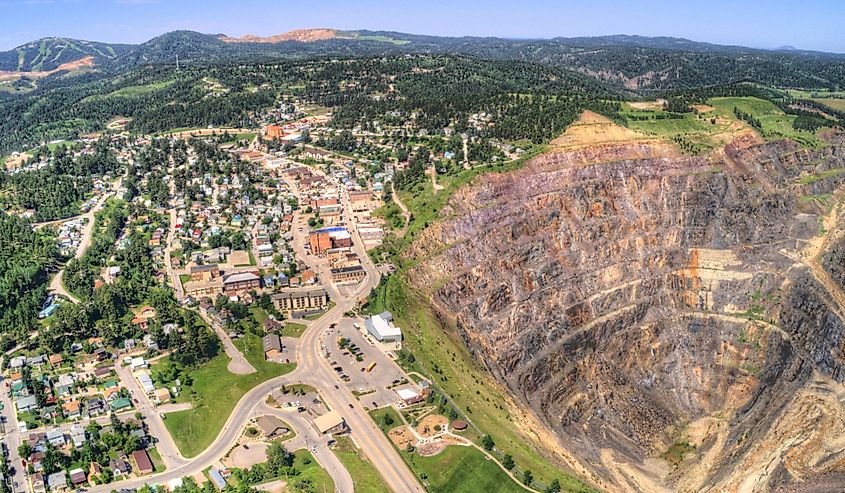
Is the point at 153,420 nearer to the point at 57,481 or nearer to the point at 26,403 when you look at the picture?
the point at 57,481

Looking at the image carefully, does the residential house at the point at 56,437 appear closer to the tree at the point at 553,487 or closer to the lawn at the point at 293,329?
the lawn at the point at 293,329

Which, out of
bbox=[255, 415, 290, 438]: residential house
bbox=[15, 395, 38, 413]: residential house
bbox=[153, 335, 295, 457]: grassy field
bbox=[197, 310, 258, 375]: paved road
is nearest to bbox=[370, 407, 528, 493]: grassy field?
bbox=[255, 415, 290, 438]: residential house

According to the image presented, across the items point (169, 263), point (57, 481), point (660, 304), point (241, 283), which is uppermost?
point (241, 283)

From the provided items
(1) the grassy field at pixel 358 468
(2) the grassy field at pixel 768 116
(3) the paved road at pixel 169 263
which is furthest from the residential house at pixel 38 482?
(2) the grassy field at pixel 768 116

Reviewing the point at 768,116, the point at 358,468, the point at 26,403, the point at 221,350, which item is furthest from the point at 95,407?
the point at 768,116

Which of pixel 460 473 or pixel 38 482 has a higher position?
→ pixel 38 482

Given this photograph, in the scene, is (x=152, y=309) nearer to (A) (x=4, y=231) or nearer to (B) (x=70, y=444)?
(B) (x=70, y=444)

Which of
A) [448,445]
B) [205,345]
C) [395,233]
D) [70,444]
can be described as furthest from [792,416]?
[70,444]
